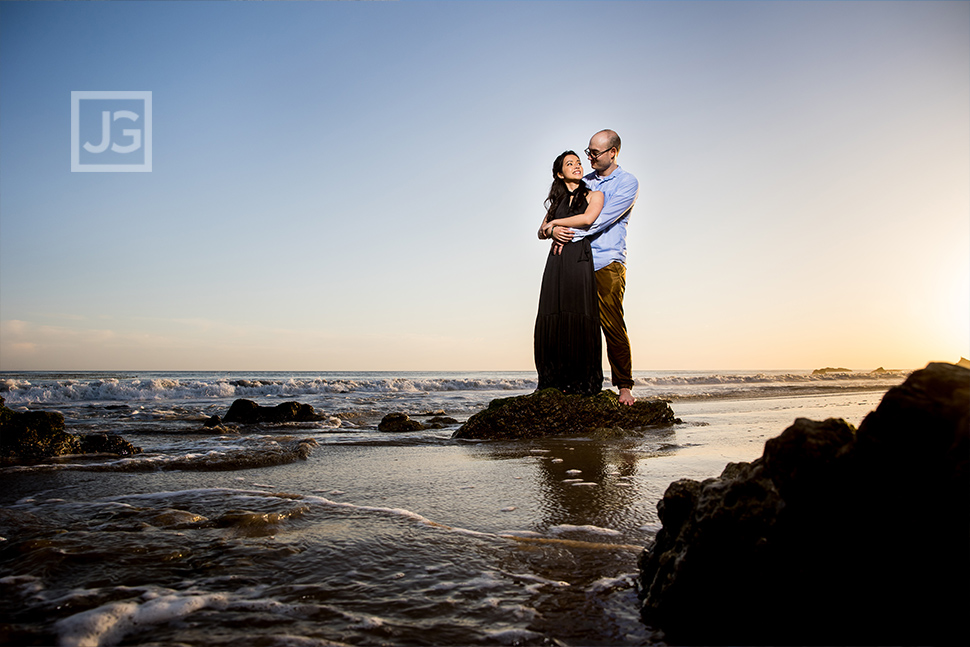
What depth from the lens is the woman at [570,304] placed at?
6.28 metres

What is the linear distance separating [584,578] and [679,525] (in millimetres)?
362

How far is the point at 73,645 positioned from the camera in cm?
142

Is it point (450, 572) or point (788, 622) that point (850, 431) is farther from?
point (450, 572)

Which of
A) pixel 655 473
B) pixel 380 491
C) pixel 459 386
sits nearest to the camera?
pixel 380 491

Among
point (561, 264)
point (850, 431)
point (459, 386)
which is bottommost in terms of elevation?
point (459, 386)

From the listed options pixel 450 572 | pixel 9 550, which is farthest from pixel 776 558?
pixel 9 550

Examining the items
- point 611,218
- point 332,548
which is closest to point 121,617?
point 332,548

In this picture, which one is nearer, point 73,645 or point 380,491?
point 73,645

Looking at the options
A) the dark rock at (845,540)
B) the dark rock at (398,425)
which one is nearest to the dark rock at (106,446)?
the dark rock at (398,425)

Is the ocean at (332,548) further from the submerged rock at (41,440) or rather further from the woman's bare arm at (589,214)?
the woman's bare arm at (589,214)

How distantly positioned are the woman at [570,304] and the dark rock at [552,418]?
0.81ft

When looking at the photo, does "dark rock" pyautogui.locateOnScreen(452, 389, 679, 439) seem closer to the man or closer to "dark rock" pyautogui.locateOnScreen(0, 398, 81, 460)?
the man

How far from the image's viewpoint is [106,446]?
5.15m

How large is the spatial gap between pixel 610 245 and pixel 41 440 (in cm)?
596
